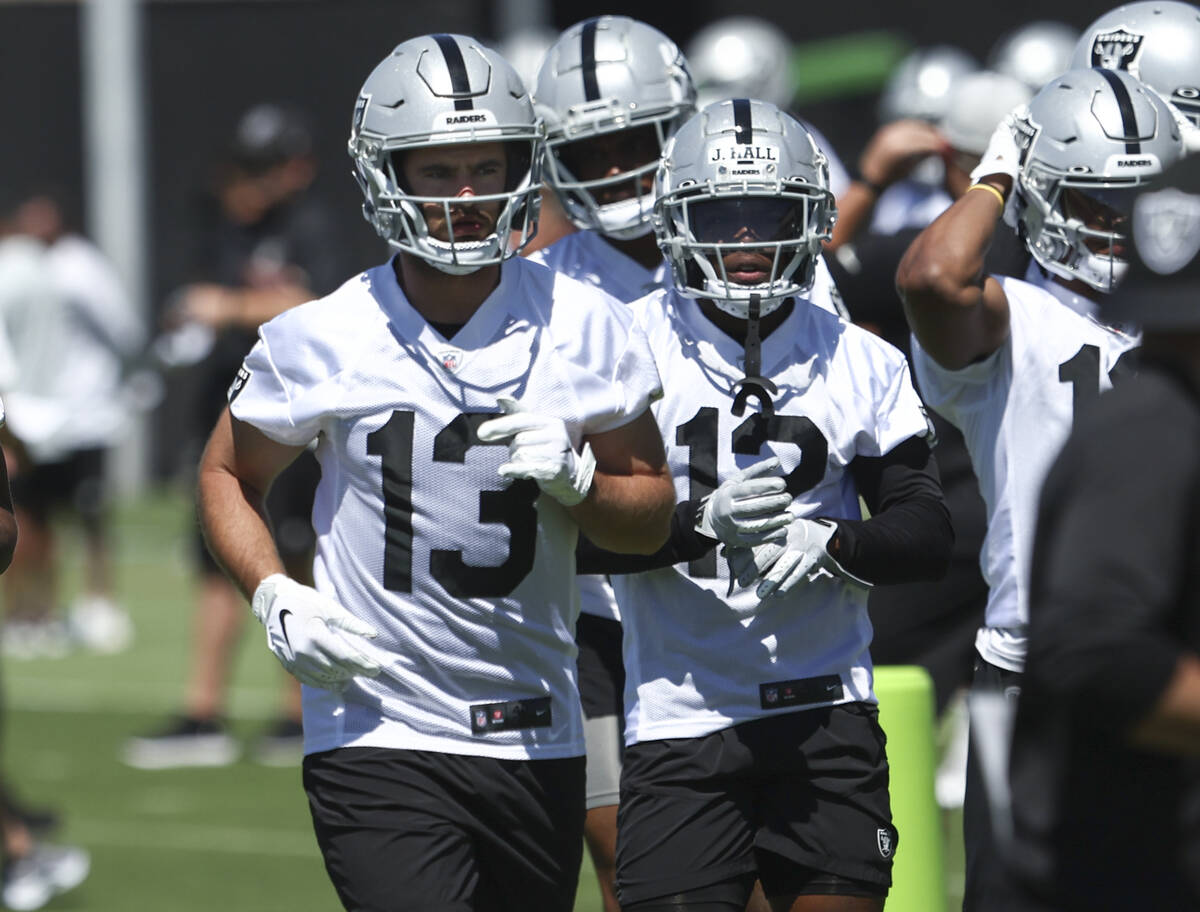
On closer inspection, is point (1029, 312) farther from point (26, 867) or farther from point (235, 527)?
point (26, 867)

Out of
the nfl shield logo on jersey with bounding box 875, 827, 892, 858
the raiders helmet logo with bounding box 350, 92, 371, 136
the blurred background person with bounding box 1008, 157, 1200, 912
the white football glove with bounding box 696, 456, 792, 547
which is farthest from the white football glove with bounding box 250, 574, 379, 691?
the blurred background person with bounding box 1008, 157, 1200, 912

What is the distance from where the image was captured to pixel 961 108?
5840mm

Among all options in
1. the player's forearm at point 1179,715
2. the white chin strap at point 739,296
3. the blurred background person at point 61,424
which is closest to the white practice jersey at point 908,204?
the white chin strap at point 739,296

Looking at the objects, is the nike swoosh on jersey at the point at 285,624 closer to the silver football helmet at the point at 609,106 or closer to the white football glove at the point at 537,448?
the white football glove at the point at 537,448

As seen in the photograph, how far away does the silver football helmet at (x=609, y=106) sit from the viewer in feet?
15.8

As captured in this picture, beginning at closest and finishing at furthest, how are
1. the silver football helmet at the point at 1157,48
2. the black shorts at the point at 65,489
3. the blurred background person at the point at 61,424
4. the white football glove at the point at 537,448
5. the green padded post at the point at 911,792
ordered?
the white football glove at the point at 537,448, the silver football helmet at the point at 1157,48, the green padded post at the point at 911,792, the blurred background person at the point at 61,424, the black shorts at the point at 65,489

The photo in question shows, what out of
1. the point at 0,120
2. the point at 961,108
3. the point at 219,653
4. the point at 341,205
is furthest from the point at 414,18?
the point at 961,108

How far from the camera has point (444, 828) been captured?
12.2 ft

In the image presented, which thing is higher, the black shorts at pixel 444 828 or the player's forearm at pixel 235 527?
the player's forearm at pixel 235 527

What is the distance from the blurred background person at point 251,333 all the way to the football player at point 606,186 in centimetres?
378

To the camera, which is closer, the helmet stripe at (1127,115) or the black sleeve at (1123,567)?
the black sleeve at (1123,567)

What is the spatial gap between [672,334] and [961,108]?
2033mm

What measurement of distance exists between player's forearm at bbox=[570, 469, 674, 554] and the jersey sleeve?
489 millimetres

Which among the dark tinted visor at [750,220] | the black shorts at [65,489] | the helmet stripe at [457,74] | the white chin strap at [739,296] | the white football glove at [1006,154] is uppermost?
the helmet stripe at [457,74]
